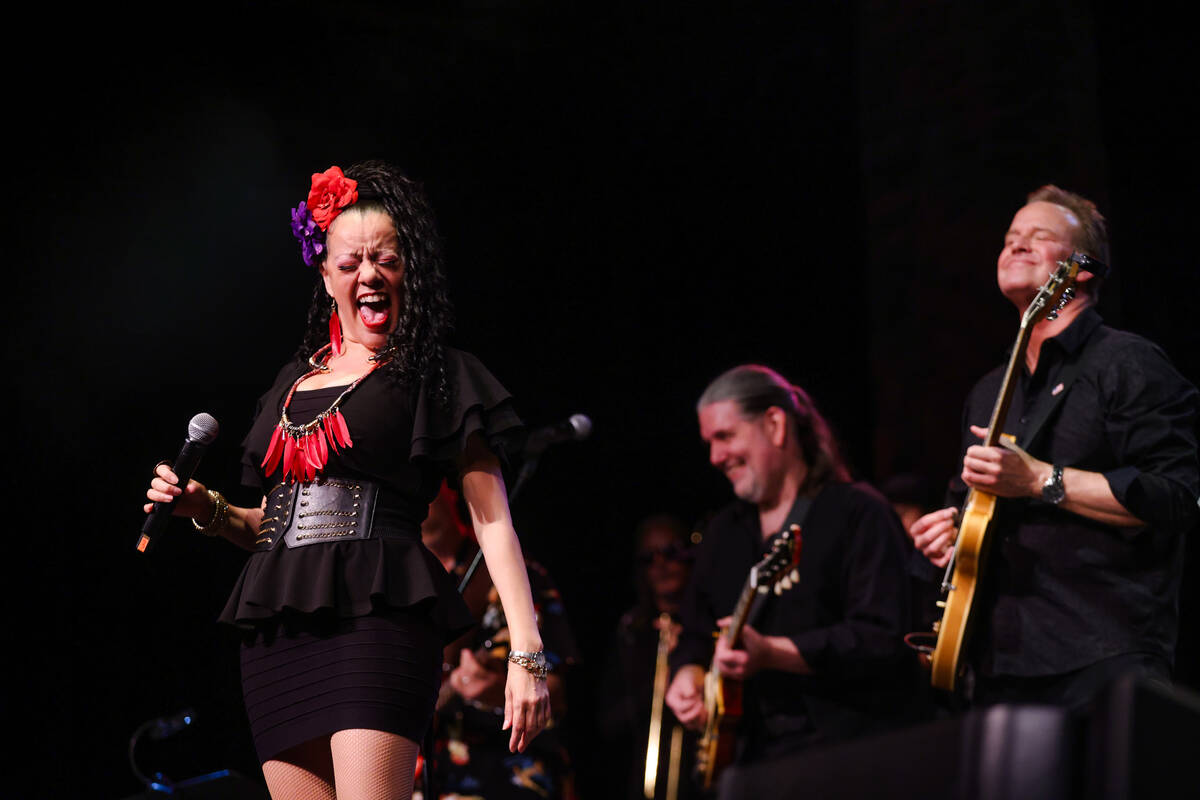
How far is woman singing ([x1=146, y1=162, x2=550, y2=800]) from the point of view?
6.66 feet

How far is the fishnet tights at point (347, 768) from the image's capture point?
6.37 feet

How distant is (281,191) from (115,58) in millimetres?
725

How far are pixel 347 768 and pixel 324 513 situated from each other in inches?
18.1

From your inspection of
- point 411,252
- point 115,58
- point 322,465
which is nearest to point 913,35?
point 115,58

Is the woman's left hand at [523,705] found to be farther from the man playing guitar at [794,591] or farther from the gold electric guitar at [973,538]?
the man playing guitar at [794,591]

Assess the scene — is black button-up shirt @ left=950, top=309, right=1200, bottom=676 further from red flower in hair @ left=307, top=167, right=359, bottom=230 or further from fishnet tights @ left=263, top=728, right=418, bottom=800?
red flower in hair @ left=307, top=167, right=359, bottom=230

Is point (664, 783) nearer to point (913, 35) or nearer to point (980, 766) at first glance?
point (913, 35)

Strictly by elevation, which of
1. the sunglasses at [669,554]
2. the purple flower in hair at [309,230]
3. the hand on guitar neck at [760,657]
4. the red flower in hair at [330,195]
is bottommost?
the hand on guitar neck at [760,657]

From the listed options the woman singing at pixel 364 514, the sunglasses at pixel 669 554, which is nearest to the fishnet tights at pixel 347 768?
the woman singing at pixel 364 514

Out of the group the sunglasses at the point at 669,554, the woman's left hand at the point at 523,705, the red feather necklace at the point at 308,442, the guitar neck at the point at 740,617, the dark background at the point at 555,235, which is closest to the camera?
the woman's left hand at the point at 523,705

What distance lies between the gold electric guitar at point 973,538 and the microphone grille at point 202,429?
1.58 meters

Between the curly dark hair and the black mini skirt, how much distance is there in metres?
0.45

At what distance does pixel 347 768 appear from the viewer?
76.8 inches

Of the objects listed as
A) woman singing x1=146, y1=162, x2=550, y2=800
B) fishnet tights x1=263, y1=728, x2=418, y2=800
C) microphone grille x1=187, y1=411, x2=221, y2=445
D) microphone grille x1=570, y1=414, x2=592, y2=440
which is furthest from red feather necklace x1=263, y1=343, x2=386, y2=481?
microphone grille x1=570, y1=414, x2=592, y2=440
